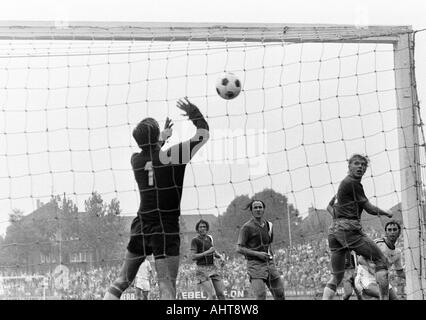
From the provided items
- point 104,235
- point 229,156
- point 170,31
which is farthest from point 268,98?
point 104,235

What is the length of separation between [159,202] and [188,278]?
225cm

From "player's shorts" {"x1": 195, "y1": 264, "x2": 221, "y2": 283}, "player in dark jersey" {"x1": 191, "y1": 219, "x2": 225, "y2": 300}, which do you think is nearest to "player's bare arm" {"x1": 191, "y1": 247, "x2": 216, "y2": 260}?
"player in dark jersey" {"x1": 191, "y1": 219, "x2": 225, "y2": 300}

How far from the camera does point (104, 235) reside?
24.3 ft

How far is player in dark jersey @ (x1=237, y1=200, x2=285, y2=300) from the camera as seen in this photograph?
649cm

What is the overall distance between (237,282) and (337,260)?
86.4 inches

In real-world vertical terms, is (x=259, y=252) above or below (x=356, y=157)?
below

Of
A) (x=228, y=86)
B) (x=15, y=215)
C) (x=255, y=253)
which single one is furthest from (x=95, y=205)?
(x=228, y=86)

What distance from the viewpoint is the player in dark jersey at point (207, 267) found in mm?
7680

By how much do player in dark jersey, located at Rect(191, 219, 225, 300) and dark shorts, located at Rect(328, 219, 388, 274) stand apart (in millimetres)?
1653

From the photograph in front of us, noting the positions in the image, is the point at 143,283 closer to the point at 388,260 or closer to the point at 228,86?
the point at 388,260

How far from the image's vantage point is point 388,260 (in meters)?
7.24

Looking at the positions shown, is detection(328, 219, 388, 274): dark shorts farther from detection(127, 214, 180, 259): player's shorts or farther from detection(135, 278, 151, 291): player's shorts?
detection(135, 278, 151, 291): player's shorts

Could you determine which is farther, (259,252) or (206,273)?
(206,273)

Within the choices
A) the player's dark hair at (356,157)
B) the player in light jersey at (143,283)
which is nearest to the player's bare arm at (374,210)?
the player's dark hair at (356,157)
